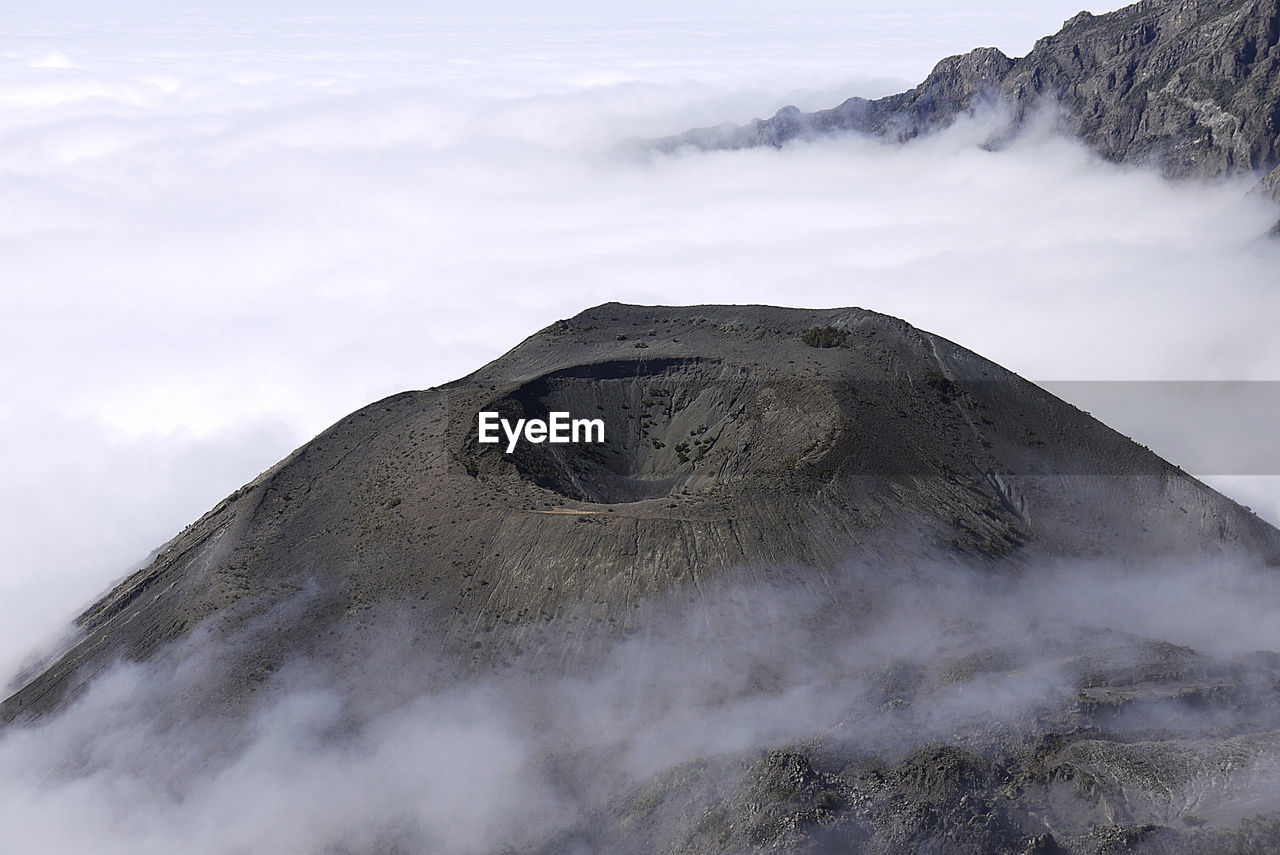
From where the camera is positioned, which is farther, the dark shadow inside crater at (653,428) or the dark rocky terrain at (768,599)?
the dark shadow inside crater at (653,428)

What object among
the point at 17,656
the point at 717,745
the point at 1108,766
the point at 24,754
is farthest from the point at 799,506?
the point at 17,656

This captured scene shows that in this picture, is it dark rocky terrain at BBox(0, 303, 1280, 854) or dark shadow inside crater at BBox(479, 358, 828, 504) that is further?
dark shadow inside crater at BBox(479, 358, 828, 504)

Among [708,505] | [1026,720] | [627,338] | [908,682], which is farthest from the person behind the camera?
[627,338]

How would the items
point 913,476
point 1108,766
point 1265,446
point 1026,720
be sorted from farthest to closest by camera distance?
point 1265,446, point 913,476, point 1026,720, point 1108,766

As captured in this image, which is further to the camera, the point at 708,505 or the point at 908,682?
the point at 708,505

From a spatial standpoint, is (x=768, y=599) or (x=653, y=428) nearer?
(x=768, y=599)

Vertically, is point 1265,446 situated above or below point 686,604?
below

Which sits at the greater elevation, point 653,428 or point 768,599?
point 653,428

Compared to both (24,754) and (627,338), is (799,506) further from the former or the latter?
(24,754)
